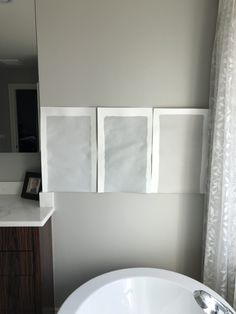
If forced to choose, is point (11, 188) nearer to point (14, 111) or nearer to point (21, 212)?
point (21, 212)

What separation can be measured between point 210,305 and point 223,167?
71cm

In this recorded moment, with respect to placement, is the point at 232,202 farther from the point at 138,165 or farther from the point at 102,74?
the point at 102,74

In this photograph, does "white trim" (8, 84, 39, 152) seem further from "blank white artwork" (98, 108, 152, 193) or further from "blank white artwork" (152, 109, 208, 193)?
"blank white artwork" (152, 109, 208, 193)

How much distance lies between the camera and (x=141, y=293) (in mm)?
1559

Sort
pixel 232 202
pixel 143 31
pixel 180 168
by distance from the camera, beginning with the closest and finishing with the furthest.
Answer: pixel 232 202 < pixel 143 31 < pixel 180 168

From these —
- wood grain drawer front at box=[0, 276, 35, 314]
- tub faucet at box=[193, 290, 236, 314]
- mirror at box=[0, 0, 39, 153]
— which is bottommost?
wood grain drawer front at box=[0, 276, 35, 314]

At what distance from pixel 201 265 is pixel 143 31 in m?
1.67

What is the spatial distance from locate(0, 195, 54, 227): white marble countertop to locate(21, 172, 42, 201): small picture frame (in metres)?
0.04

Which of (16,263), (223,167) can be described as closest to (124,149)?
(223,167)

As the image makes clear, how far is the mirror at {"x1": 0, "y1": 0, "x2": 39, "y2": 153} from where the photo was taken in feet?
5.67

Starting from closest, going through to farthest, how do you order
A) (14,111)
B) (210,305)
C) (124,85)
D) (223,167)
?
(210,305) → (223,167) → (124,85) → (14,111)

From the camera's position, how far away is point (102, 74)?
1.73 metres

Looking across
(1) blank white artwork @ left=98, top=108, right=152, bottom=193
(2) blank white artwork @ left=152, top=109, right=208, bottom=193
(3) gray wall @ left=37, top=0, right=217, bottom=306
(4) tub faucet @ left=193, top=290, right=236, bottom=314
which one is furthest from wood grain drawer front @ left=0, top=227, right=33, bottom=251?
(4) tub faucet @ left=193, top=290, right=236, bottom=314

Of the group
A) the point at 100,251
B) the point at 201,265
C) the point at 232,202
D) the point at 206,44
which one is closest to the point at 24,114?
the point at 100,251
